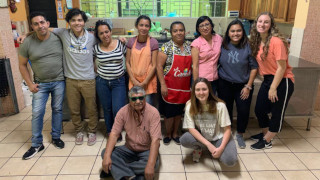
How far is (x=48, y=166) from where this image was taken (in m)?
2.28

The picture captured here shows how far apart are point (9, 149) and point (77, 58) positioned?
4.04 ft

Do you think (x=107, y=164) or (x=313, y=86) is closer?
(x=107, y=164)

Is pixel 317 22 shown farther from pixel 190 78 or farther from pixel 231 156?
pixel 231 156

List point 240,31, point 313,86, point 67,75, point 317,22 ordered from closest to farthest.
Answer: point 240,31, point 67,75, point 313,86, point 317,22

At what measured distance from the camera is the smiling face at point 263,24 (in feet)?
7.12

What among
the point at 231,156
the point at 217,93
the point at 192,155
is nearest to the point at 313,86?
the point at 217,93

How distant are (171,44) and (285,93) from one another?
1.15 metres

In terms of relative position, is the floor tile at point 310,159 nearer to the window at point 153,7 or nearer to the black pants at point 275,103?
the black pants at point 275,103

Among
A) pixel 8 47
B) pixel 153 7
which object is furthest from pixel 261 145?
pixel 153 7

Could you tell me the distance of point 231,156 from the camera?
82.6 inches

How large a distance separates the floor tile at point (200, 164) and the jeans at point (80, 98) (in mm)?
1053

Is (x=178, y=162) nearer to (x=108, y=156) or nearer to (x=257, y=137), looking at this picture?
(x=108, y=156)

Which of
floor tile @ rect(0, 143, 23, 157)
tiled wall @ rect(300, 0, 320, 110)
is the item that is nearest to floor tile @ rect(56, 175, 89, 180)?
floor tile @ rect(0, 143, 23, 157)

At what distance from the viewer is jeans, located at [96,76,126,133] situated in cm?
245
